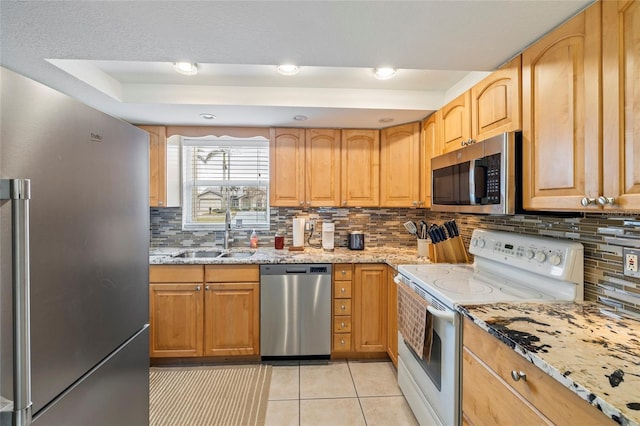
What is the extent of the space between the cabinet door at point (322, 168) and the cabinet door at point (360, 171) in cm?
9

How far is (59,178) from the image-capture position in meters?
0.90

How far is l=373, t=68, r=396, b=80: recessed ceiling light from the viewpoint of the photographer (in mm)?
1961

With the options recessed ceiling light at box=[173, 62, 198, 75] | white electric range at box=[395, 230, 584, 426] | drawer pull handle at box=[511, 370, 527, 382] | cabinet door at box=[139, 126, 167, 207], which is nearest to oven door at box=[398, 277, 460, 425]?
white electric range at box=[395, 230, 584, 426]

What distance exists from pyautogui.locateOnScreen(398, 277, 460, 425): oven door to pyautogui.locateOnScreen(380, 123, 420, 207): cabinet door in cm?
117

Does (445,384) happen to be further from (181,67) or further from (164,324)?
(181,67)

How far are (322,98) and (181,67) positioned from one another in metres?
1.02

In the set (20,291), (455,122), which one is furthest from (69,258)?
(455,122)

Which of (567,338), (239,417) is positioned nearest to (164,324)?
(239,417)

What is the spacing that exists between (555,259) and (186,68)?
2.44 metres

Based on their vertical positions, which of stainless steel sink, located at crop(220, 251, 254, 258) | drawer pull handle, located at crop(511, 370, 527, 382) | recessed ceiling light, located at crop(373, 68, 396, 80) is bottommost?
drawer pull handle, located at crop(511, 370, 527, 382)

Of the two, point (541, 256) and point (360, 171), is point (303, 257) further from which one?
point (541, 256)

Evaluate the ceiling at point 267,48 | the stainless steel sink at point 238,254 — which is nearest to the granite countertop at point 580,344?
the ceiling at point 267,48

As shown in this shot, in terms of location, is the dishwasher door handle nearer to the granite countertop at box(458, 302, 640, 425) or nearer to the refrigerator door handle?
the granite countertop at box(458, 302, 640, 425)

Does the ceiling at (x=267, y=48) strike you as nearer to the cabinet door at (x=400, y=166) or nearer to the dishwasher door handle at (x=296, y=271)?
the cabinet door at (x=400, y=166)
